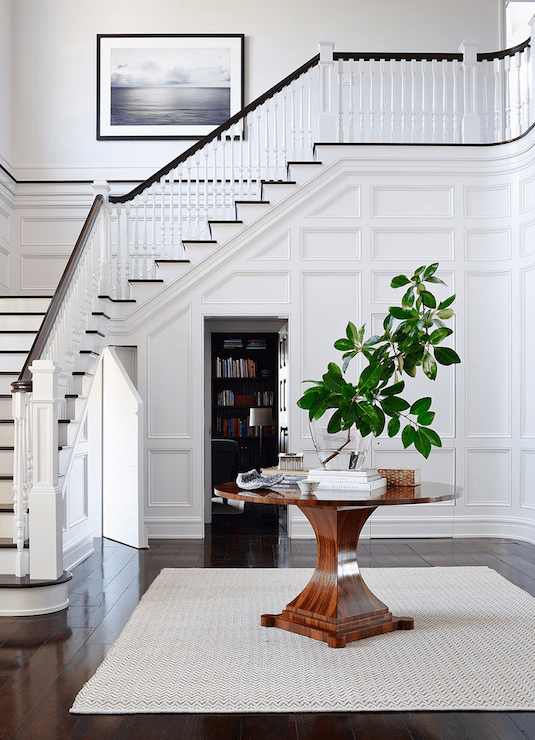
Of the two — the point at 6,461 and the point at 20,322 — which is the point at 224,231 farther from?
the point at 6,461

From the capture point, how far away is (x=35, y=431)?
404cm

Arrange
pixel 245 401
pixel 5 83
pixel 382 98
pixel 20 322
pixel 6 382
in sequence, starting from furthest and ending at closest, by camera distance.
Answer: pixel 245 401 < pixel 5 83 < pixel 382 98 < pixel 20 322 < pixel 6 382

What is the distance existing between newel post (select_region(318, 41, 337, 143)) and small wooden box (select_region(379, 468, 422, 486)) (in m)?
3.67

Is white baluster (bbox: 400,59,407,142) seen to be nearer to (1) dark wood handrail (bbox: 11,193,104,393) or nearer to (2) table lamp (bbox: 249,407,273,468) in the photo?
(1) dark wood handrail (bbox: 11,193,104,393)

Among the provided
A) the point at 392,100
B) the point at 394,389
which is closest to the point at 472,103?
the point at 392,100

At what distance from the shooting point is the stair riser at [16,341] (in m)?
5.63

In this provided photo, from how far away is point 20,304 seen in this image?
20.4 feet

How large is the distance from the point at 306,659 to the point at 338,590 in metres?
0.40

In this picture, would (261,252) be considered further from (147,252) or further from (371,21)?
(371,21)

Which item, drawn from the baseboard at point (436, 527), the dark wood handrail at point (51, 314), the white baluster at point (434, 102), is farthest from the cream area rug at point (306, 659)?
the white baluster at point (434, 102)

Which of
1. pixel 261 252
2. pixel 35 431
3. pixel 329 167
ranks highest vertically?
pixel 329 167

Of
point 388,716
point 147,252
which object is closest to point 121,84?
point 147,252

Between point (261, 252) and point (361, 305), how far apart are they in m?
0.98

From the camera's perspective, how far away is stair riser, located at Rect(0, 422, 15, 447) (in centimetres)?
484
